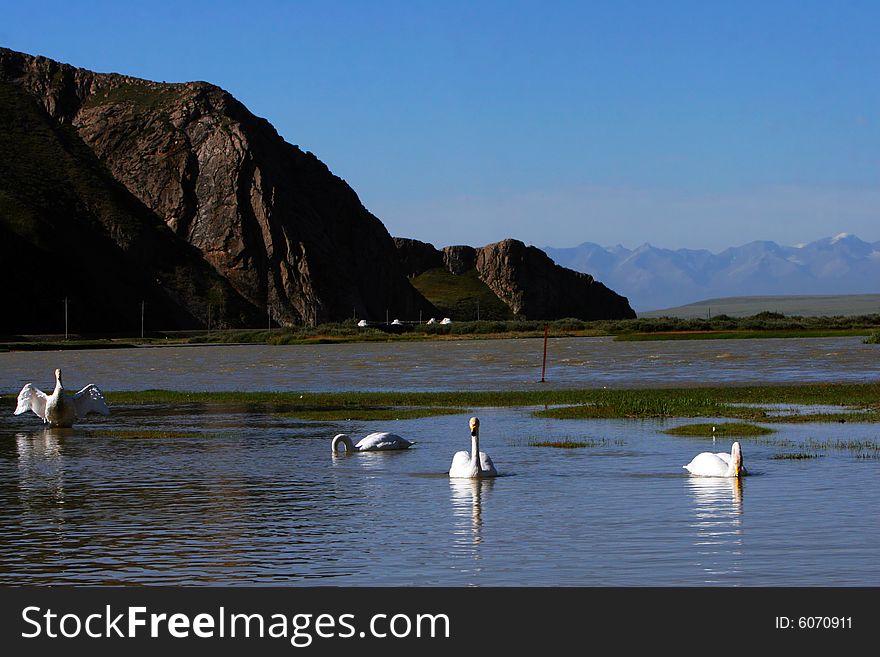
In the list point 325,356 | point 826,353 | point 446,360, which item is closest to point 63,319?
point 325,356

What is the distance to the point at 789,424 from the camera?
32906 mm

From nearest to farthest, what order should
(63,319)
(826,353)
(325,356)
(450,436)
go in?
(450,436) → (826,353) → (325,356) → (63,319)

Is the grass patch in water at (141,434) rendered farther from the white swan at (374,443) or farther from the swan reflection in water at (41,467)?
the white swan at (374,443)

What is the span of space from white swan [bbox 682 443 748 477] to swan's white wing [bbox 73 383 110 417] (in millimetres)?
19469

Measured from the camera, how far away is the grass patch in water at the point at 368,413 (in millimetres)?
38594

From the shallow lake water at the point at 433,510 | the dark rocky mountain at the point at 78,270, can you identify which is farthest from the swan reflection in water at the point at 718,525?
the dark rocky mountain at the point at 78,270

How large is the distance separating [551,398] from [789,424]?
12021 mm

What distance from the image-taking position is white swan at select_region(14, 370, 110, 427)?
118 feet

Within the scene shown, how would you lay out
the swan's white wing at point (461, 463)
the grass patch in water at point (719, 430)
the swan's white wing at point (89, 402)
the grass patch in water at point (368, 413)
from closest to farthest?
the swan's white wing at point (461, 463) < the grass patch in water at point (719, 430) < the swan's white wing at point (89, 402) < the grass patch in water at point (368, 413)

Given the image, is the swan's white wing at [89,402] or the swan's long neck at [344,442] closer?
the swan's long neck at [344,442]

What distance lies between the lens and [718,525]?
18094 millimetres

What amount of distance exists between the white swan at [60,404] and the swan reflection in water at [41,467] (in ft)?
1.38
